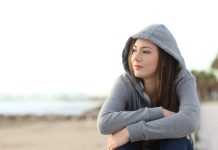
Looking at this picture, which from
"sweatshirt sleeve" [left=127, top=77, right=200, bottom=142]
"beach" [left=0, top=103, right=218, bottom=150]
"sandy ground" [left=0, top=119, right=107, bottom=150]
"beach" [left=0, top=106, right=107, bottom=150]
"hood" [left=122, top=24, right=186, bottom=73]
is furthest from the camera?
"beach" [left=0, top=106, right=107, bottom=150]

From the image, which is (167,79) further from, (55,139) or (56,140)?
(55,139)

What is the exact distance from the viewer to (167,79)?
323 cm

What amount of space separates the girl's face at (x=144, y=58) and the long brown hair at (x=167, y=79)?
43 mm

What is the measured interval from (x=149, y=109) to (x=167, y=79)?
25 cm

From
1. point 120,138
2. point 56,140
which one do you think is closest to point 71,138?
point 56,140

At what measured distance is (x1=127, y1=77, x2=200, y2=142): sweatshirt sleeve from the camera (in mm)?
3010

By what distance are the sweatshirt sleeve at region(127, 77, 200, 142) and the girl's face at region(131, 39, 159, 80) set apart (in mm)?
267

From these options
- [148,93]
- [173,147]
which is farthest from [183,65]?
[173,147]

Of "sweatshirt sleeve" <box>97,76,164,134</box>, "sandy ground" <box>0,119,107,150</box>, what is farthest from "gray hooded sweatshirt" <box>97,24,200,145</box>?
"sandy ground" <box>0,119,107,150</box>

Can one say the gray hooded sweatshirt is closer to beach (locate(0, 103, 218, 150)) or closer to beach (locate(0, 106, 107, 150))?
beach (locate(0, 103, 218, 150))

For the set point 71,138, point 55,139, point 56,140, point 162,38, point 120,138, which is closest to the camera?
point 120,138

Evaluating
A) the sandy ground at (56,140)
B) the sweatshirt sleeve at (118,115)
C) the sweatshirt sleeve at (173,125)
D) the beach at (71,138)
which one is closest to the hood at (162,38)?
the sweatshirt sleeve at (173,125)

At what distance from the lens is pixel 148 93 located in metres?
3.32

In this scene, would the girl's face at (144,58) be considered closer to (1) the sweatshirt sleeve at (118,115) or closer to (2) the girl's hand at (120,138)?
(1) the sweatshirt sleeve at (118,115)
